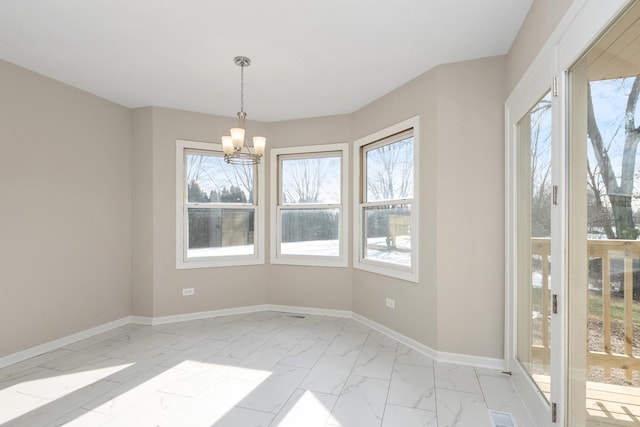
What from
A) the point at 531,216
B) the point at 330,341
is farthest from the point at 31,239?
the point at 531,216

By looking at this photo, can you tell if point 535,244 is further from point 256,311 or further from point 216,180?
point 216,180

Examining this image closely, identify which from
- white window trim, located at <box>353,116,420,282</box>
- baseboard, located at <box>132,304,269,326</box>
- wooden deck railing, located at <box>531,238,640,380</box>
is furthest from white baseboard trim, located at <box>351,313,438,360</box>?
wooden deck railing, located at <box>531,238,640,380</box>

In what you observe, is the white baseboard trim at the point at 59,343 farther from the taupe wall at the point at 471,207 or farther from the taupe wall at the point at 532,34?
the taupe wall at the point at 532,34

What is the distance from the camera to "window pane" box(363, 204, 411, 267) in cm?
353

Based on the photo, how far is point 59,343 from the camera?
336 centimetres

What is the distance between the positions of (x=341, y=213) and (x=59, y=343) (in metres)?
3.39

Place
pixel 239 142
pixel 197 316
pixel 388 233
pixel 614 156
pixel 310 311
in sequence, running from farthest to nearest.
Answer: pixel 310 311
pixel 197 316
pixel 388 233
pixel 239 142
pixel 614 156

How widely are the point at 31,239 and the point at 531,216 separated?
14.1 feet

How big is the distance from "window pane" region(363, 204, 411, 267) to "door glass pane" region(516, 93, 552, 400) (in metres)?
1.18

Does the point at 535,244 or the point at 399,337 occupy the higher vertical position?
the point at 535,244

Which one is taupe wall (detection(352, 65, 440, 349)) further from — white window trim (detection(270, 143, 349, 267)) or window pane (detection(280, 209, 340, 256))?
window pane (detection(280, 209, 340, 256))

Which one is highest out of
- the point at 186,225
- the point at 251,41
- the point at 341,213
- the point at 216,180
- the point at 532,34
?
the point at 251,41

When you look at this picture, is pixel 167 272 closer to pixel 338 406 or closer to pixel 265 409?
pixel 265 409

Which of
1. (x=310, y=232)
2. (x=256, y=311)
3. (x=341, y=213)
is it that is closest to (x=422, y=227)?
(x=341, y=213)
